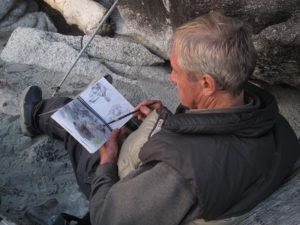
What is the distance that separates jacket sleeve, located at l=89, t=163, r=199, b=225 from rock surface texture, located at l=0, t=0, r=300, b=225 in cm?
32

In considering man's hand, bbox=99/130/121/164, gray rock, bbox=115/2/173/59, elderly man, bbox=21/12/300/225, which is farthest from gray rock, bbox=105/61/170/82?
elderly man, bbox=21/12/300/225

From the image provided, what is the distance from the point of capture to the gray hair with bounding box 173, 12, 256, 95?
192 cm

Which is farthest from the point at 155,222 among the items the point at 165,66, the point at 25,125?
the point at 165,66

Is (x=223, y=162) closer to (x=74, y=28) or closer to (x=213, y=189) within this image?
(x=213, y=189)

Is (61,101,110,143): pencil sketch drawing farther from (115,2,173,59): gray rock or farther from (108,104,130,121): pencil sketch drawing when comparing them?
(115,2,173,59): gray rock

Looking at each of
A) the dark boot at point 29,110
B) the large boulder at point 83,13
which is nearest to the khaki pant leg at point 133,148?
the dark boot at point 29,110

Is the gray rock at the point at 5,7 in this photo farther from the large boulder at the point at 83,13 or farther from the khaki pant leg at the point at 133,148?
the khaki pant leg at the point at 133,148

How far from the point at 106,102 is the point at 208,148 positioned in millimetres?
1049

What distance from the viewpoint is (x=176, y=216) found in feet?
6.34

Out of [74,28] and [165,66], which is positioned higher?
[74,28]

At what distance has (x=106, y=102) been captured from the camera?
2873 millimetres

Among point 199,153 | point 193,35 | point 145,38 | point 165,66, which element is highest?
point 193,35

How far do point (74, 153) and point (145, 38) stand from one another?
175 cm

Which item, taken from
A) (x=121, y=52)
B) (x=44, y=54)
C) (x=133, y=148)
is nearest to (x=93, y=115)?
(x=133, y=148)
